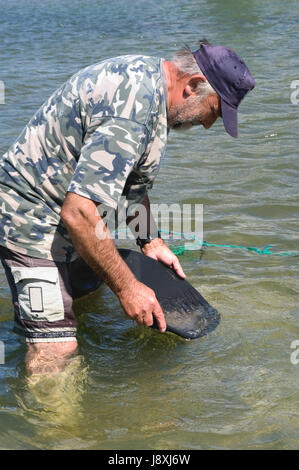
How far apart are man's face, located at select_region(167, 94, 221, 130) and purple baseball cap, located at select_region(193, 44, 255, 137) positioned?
0.05 m

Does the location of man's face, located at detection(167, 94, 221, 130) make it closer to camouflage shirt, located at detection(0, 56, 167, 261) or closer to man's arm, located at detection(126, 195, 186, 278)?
camouflage shirt, located at detection(0, 56, 167, 261)

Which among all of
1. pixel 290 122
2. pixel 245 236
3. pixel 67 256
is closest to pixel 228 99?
pixel 67 256

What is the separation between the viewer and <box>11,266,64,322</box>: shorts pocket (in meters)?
3.60

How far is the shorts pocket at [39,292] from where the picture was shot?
11.8 ft

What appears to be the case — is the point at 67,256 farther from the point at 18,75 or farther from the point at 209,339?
the point at 18,75

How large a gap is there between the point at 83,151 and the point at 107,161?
12 centimetres

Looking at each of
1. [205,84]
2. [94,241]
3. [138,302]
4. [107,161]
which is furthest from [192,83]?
[138,302]

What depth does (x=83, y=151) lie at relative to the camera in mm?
3156

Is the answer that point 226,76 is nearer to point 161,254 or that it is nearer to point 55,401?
point 161,254

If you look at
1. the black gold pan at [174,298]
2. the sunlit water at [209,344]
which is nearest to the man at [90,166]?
the sunlit water at [209,344]

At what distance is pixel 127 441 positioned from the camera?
10.9ft

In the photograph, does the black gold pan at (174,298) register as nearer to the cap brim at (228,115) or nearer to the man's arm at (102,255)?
the man's arm at (102,255)

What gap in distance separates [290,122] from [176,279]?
4.91 meters

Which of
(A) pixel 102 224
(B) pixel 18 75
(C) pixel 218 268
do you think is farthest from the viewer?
(B) pixel 18 75
